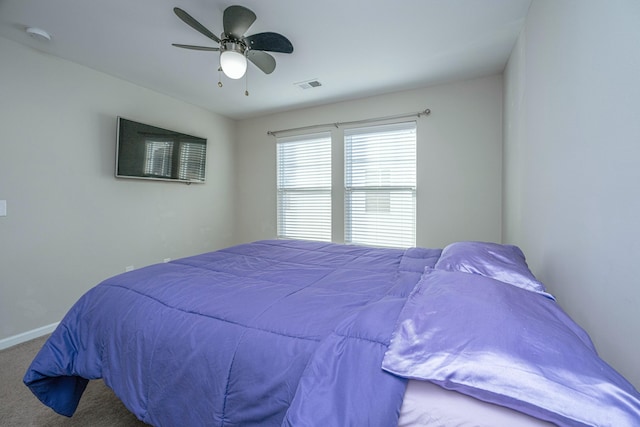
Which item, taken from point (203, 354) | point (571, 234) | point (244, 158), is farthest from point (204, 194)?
point (571, 234)

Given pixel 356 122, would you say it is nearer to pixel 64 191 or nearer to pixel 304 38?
pixel 304 38

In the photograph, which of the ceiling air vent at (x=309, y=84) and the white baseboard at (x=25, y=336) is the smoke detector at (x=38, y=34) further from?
the white baseboard at (x=25, y=336)

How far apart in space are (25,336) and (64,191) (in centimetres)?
135

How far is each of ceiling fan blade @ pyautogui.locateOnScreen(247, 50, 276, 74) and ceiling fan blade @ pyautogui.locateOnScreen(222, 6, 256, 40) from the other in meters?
0.22

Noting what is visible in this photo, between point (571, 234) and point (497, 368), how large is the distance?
100 cm

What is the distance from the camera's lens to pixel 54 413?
1552mm

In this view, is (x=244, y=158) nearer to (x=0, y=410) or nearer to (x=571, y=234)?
(x=0, y=410)

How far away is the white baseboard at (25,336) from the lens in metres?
2.25

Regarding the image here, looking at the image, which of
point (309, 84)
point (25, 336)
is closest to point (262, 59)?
point (309, 84)

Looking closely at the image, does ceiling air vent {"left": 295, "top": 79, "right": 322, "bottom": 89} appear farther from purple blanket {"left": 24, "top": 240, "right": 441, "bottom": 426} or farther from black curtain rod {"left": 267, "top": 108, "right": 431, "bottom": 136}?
purple blanket {"left": 24, "top": 240, "right": 441, "bottom": 426}

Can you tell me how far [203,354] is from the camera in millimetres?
1002

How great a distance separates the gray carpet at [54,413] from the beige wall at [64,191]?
2.75ft

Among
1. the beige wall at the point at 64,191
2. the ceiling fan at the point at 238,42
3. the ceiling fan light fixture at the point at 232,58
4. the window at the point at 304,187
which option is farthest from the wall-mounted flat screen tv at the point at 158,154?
the ceiling fan light fixture at the point at 232,58

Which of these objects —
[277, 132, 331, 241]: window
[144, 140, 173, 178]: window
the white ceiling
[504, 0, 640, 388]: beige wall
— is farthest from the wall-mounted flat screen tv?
[504, 0, 640, 388]: beige wall
